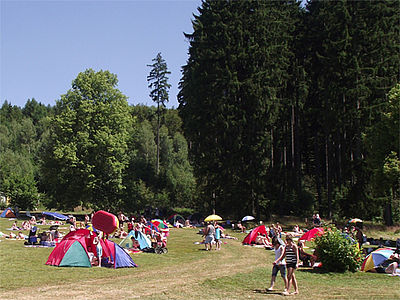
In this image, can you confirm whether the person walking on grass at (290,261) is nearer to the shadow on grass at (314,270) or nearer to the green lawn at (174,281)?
the green lawn at (174,281)

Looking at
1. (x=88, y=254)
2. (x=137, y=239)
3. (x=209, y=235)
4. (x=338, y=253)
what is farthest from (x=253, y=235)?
(x=88, y=254)

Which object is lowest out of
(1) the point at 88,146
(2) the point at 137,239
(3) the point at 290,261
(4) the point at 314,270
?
(4) the point at 314,270

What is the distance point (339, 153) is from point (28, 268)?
2962cm

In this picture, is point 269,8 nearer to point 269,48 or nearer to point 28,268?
point 269,48

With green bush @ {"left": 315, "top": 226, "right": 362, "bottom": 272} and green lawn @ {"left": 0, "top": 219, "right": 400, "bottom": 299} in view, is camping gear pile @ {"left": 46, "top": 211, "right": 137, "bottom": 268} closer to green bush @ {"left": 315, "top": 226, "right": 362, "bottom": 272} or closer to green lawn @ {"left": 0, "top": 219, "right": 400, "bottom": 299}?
green lawn @ {"left": 0, "top": 219, "right": 400, "bottom": 299}

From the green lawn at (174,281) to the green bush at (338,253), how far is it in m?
0.43

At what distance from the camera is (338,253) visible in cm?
1542

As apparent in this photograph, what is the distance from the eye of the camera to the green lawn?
1190 cm

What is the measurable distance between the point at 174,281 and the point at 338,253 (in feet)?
18.8

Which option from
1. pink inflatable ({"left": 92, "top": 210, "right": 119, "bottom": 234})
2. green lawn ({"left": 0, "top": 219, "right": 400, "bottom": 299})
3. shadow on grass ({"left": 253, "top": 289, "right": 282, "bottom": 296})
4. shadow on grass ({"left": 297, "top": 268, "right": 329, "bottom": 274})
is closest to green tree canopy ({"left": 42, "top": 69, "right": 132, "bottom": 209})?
green lawn ({"left": 0, "top": 219, "right": 400, "bottom": 299})

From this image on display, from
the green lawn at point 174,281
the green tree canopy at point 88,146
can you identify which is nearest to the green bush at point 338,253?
the green lawn at point 174,281

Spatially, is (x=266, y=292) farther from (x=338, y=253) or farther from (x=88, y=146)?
(x=88, y=146)

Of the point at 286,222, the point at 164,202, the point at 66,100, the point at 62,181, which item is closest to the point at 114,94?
the point at 66,100

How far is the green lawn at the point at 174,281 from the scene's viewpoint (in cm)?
1190
